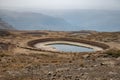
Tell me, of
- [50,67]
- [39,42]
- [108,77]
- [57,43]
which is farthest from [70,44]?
[108,77]

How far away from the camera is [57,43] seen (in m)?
76.1

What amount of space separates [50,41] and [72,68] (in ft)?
172

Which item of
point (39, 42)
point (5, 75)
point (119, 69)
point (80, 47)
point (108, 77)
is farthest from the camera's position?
point (39, 42)

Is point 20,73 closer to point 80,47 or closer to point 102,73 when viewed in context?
point 102,73

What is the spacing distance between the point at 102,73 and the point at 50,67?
6.33 metres

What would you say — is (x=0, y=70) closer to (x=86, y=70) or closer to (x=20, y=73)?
(x=20, y=73)

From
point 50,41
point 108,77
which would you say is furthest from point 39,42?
point 108,77

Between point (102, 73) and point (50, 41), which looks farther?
point (50, 41)

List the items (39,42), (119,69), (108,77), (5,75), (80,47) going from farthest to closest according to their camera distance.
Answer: (39,42), (80,47), (119,69), (5,75), (108,77)

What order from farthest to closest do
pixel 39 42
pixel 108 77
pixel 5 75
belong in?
pixel 39 42, pixel 5 75, pixel 108 77

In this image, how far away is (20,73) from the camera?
2481cm

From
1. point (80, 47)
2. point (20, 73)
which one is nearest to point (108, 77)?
point (20, 73)

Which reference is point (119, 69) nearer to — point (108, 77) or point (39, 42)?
point (108, 77)

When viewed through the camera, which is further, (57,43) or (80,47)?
(57,43)
